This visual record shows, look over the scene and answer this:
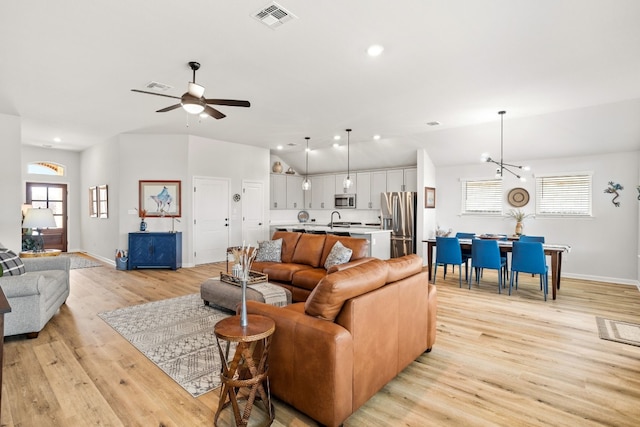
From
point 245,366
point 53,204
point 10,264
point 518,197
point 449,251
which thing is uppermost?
point 518,197

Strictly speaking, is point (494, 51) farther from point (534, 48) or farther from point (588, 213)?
point (588, 213)

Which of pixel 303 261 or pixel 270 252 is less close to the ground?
pixel 270 252

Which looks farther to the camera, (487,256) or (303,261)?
(487,256)

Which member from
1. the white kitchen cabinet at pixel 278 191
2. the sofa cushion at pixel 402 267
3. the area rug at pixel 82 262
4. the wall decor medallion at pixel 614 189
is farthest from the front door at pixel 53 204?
the wall decor medallion at pixel 614 189

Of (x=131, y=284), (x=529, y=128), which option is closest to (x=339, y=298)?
(x=131, y=284)

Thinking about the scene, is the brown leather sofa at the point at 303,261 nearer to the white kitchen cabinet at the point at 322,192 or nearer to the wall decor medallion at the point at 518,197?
the wall decor medallion at the point at 518,197

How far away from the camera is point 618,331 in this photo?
146 inches

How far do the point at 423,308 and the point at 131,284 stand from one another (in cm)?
496

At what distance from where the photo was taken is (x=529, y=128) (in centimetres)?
595

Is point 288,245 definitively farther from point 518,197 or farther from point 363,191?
point 518,197

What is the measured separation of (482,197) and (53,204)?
10.9m

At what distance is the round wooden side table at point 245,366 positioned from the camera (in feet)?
6.38

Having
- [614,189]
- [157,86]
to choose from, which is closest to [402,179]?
[614,189]

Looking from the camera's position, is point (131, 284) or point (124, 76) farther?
point (131, 284)
